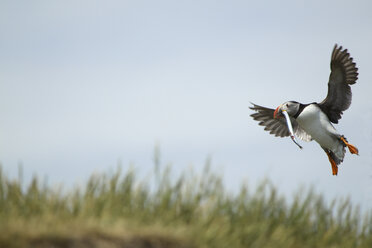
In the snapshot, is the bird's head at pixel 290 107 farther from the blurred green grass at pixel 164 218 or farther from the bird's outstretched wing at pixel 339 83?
the blurred green grass at pixel 164 218

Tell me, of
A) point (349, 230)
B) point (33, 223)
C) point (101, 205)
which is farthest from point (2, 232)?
point (349, 230)

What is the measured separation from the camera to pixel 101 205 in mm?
6594

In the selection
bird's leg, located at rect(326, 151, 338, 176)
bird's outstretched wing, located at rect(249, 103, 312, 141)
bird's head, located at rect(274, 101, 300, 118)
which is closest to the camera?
bird's head, located at rect(274, 101, 300, 118)

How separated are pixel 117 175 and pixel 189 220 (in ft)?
3.66

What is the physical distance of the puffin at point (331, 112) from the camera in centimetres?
1122

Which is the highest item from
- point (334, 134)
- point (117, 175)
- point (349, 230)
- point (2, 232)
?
point (334, 134)

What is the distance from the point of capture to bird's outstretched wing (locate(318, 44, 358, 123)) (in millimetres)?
11172

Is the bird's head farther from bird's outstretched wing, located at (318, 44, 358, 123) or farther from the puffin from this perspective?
bird's outstretched wing, located at (318, 44, 358, 123)

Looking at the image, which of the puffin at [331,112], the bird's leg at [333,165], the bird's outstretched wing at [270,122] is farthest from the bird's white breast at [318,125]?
the bird's outstretched wing at [270,122]

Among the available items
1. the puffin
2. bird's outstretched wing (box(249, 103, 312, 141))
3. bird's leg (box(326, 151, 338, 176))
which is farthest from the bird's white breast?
bird's outstretched wing (box(249, 103, 312, 141))

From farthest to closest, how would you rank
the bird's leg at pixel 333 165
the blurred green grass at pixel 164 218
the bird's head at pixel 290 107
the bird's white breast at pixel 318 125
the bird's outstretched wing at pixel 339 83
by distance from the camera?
the bird's leg at pixel 333 165
the bird's head at pixel 290 107
the bird's white breast at pixel 318 125
the bird's outstretched wing at pixel 339 83
the blurred green grass at pixel 164 218

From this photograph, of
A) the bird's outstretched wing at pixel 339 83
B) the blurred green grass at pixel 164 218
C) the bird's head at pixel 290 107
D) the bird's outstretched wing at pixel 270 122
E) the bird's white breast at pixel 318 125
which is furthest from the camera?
the bird's outstretched wing at pixel 270 122

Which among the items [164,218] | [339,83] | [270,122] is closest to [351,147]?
[339,83]

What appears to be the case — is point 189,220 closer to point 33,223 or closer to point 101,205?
point 101,205
